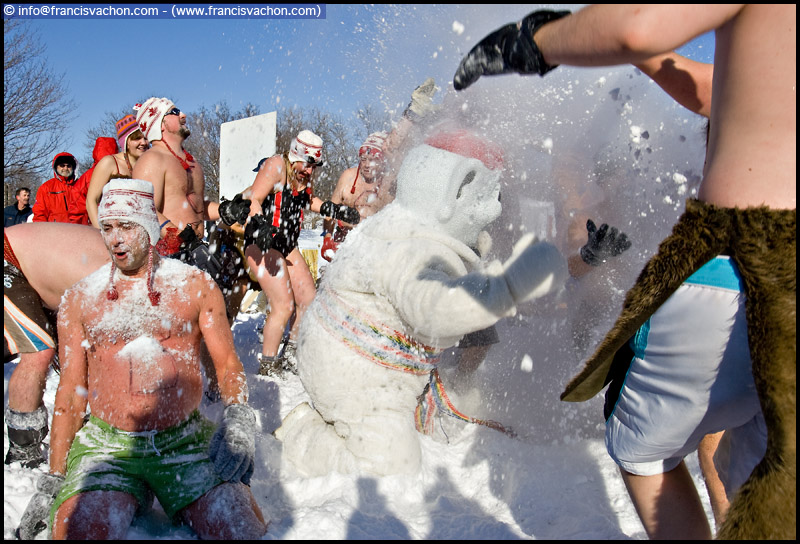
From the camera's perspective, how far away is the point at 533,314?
297 centimetres

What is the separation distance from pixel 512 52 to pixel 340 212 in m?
3.52

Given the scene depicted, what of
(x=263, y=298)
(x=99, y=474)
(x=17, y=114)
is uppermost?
(x=99, y=474)

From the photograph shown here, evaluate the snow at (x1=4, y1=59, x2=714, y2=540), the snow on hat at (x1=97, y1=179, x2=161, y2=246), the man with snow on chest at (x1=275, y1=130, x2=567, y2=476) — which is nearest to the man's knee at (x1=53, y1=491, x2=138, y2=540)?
the snow at (x1=4, y1=59, x2=714, y2=540)

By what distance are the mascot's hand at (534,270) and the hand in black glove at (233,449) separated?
1.04 m

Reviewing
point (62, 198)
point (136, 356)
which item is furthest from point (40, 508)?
point (62, 198)

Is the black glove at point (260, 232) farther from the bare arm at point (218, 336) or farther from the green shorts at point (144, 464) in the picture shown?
the green shorts at point (144, 464)

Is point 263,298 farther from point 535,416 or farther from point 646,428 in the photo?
point 646,428

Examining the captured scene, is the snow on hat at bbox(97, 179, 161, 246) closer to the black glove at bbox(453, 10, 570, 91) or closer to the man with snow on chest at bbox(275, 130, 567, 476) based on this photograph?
the man with snow on chest at bbox(275, 130, 567, 476)

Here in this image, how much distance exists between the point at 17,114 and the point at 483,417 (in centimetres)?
1169

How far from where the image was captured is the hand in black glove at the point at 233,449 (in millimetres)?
1893

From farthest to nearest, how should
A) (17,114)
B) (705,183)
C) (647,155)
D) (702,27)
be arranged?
(17,114) → (647,155) → (705,183) → (702,27)

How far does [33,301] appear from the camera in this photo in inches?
103

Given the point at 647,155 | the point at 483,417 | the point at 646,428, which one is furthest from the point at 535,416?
the point at 646,428

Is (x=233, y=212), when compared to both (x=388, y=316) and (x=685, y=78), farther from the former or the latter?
(x=685, y=78)
